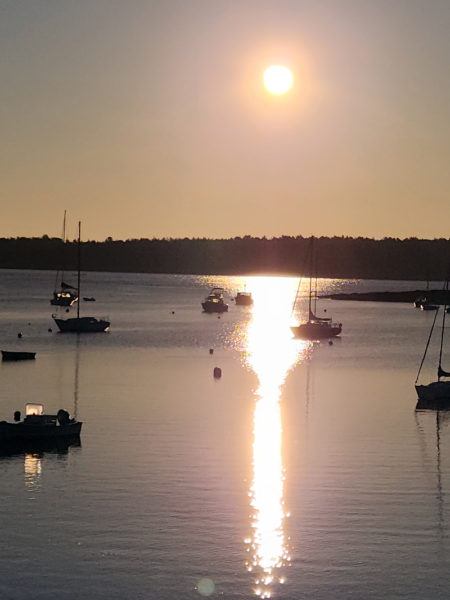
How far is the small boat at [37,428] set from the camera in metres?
49.3

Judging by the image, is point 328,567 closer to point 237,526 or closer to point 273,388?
point 237,526

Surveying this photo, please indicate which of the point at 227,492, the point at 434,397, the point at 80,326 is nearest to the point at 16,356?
the point at 80,326

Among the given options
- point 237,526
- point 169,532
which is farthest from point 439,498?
point 169,532

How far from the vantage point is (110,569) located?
31422mm

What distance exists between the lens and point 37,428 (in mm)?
49688

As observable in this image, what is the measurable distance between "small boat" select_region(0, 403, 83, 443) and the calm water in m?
1.37

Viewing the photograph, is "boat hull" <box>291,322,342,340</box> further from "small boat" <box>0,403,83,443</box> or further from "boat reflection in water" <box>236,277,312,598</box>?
"small boat" <box>0,403,83,443</box>

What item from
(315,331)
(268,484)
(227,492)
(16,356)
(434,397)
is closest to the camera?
(227,492)

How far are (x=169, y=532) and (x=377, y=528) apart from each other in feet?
25.7

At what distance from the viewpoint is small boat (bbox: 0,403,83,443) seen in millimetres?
49281

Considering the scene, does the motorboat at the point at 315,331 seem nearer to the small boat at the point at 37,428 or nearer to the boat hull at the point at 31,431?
the small boat at the point at 37,428

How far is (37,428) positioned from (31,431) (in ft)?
1.13

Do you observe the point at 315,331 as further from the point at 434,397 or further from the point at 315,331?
the point at 434,397

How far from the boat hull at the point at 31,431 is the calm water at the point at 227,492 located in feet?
4.87
